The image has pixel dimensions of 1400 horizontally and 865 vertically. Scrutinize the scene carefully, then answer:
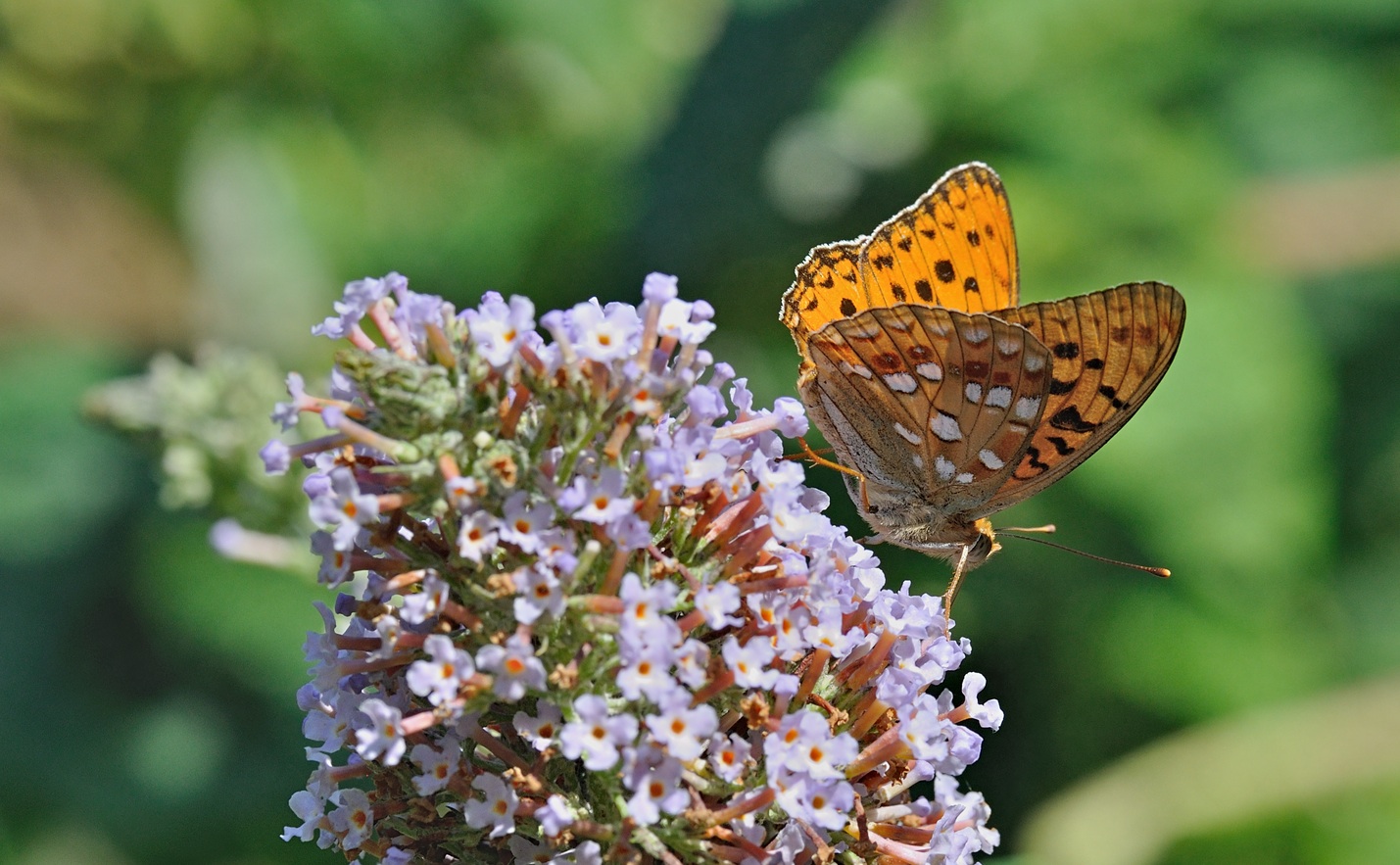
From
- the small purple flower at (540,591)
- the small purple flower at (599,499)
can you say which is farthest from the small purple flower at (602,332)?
the small purple flower at (540,591)

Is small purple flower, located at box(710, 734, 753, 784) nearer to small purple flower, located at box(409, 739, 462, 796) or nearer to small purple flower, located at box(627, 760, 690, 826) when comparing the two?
small purple flower, located at box(627, 760, 690, 826)

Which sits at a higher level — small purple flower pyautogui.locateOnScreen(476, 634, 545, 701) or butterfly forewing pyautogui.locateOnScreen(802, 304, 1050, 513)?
butterfly forewing pyautogui.locateOnScreen(802, 304, 1050, 513)

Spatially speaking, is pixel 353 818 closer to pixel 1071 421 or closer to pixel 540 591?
pixel 540 591

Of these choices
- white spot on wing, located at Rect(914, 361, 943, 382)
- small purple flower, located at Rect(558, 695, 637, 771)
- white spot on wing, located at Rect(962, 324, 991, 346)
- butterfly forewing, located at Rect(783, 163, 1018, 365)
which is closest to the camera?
small purple flower, located at Rect(558, 695, 637, 771)

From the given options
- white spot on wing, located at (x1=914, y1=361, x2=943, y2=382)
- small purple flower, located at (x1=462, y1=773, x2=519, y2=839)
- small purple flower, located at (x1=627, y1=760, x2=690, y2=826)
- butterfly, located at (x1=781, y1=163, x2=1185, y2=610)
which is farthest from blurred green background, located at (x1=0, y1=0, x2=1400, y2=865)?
small purple flower, located at (x1=462, y1=773, x2=519, y2=839)

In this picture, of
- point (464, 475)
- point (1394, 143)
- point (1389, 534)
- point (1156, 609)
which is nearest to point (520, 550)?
point (464, 475)

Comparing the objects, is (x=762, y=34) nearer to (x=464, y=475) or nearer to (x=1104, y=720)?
(x=1104, y=720)
